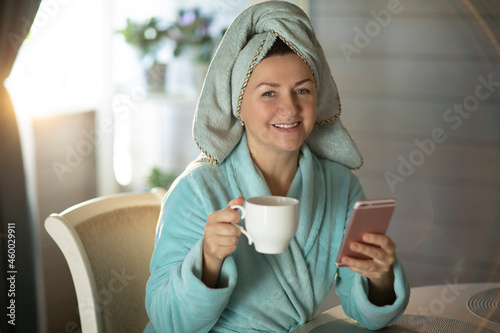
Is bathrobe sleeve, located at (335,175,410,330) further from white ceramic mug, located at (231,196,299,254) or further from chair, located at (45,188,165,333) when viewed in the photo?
chair, located at (45,188,165,333)

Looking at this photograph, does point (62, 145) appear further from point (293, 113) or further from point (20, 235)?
point (293, 113)

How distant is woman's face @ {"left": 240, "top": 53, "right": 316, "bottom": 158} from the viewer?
4.52ft

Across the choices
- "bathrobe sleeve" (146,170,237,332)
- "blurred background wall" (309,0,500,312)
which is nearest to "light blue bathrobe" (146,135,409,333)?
"bathrobe sleeve" (146,170,237,332)

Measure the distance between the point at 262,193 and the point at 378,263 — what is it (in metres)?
0.34

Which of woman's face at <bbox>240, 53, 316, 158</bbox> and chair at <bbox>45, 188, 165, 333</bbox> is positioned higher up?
woman's face at <bbox>240, 53, 316, 158</bbox>

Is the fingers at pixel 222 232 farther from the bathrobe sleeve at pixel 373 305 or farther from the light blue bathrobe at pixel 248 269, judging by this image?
the bathrobe sleeve at pixel 373 305

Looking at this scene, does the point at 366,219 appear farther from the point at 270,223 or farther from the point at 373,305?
the point at 373,305

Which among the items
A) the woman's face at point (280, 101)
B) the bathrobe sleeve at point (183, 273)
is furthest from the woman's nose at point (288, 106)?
the bathrobe sleeve at point (183, 273)

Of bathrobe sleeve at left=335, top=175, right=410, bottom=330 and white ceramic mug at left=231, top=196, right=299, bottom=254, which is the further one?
bathrobe sleeve at left=335, top=175, right=410, bottom=330

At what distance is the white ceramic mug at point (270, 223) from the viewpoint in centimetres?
106

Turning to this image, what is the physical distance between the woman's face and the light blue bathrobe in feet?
0.33

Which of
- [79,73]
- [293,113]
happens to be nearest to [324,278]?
[293,113]

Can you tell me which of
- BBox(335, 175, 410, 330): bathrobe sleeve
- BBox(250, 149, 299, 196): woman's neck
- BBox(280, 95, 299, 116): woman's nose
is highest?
BBox(280, 95, 299, 116): woman's nose

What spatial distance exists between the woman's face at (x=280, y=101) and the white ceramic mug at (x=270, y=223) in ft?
1.00
